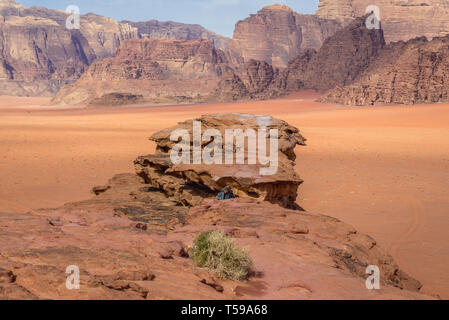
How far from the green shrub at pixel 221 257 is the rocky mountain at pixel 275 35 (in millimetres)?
153111

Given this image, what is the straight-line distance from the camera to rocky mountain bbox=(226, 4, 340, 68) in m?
158

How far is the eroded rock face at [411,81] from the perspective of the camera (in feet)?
186

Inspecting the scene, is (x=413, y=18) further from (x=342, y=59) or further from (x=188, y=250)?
(x=188, y=250)

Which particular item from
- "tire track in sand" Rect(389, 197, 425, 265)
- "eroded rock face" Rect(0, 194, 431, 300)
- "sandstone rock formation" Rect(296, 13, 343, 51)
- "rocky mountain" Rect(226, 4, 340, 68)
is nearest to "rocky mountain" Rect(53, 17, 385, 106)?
"rocky mountain" Rect(226, 4, 340, 68)

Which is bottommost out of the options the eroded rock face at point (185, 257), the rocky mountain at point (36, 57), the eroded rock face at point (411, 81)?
the eroded rock face at point (185, 257)

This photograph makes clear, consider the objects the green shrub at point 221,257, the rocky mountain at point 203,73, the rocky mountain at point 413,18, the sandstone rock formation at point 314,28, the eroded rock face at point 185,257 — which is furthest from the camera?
the sandstone rock formation at point 314,28

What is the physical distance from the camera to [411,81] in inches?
2279

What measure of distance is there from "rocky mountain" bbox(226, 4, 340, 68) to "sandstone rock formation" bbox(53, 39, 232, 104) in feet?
46.9

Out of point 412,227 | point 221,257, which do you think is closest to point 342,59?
point 412,227

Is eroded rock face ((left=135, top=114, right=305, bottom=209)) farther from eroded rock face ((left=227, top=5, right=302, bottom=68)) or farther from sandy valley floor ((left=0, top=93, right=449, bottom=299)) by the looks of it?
eroded rock face ((left=227, top=5, right=302, bottom=68))

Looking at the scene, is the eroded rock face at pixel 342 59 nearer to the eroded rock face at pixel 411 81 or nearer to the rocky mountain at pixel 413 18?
the eroded rock face at pixel 411 81

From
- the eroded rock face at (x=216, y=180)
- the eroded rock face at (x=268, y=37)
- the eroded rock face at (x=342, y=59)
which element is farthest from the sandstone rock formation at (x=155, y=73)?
the eroded rock face at (x=216, y=180)

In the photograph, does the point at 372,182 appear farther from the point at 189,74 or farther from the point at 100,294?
the point at 189,74

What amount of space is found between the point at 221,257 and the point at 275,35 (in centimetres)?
16080
